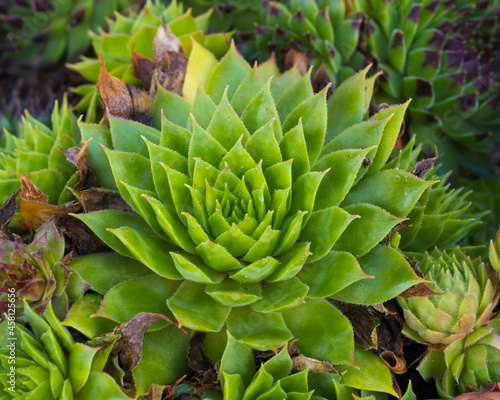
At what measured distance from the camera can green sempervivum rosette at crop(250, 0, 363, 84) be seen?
4.92ft

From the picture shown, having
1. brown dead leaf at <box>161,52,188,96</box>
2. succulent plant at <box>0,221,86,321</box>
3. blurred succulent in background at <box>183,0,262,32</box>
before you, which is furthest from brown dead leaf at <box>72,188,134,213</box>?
blurred succulent in background at <box>183,0,262,32</box>

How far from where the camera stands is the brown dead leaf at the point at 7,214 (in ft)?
3.61

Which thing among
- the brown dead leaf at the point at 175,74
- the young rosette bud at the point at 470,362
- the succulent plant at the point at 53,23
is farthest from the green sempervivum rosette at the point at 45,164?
the young rosette bud at the point at 470,362

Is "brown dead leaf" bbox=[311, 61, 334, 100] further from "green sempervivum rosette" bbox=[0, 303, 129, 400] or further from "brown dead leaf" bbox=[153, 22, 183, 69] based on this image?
"green sempervivum rosette" bbox=[0, 303, 129, 400]

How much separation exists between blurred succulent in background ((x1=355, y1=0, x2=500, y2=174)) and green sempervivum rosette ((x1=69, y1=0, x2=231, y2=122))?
1.60 ft

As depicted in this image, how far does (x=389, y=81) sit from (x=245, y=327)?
903 mm

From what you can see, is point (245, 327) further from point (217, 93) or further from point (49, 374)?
point (217, 93)

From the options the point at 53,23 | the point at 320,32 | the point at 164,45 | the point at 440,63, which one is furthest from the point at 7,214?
the point at 440,63

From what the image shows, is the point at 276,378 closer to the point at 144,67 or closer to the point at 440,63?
the point at 144,67

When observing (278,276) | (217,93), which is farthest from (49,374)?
(217,93)

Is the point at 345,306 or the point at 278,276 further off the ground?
the point at 278,276

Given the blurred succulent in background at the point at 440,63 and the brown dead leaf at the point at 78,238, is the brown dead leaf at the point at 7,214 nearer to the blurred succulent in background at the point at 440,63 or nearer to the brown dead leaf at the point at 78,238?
the brown dead leaf at the point at 78,238

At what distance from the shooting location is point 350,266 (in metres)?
0.94

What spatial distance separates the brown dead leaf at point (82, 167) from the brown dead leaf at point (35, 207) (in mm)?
46
